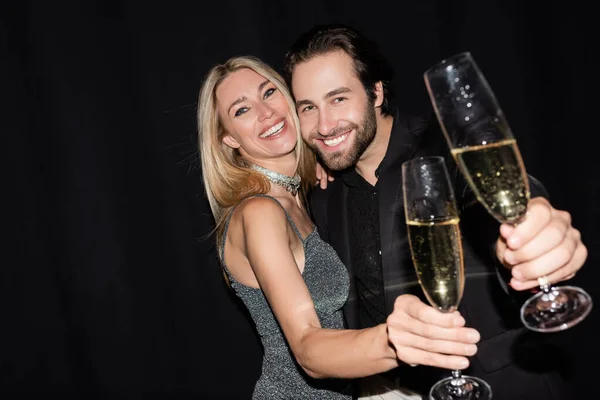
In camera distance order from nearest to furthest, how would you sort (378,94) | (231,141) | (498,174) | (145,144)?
1. (498,174)
2. (378,94)
3. (231,141)
4. (145,144)

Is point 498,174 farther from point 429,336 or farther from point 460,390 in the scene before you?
point 460,390

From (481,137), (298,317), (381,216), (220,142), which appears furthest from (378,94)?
(481,137)

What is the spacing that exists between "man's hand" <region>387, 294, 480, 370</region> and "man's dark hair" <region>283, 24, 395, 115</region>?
3.90 feet

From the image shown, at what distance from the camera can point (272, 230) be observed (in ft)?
5.87

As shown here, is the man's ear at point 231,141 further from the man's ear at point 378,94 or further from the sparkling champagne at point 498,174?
the sparkling champagne at point 498,174

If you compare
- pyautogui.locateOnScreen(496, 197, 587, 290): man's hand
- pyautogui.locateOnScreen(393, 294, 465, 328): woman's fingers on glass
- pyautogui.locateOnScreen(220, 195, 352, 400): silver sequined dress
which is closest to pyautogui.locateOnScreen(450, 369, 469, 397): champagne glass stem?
pyautogui.locateOnScreen(393, 294, 465, 328): woman's fingers on glass

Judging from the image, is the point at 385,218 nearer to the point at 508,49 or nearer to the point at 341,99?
the point at 341,99

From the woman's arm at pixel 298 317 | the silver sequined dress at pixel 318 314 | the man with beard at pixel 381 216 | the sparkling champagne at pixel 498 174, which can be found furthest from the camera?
the silver sequined dress at pixel 318 314

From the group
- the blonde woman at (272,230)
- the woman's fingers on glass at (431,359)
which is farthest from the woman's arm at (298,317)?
the woman's fingers on glass at (431,359)

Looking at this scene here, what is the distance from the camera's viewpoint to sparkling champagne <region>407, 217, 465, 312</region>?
3.23 feet

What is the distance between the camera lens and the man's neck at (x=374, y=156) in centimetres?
212

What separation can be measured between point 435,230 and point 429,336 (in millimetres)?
237

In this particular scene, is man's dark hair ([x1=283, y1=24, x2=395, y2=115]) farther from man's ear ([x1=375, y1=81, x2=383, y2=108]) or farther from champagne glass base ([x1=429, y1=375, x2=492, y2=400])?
champagne glass base ([x1=429, y1=375, x2=492, y2=400])

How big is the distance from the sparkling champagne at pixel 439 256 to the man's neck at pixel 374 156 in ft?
3.65
